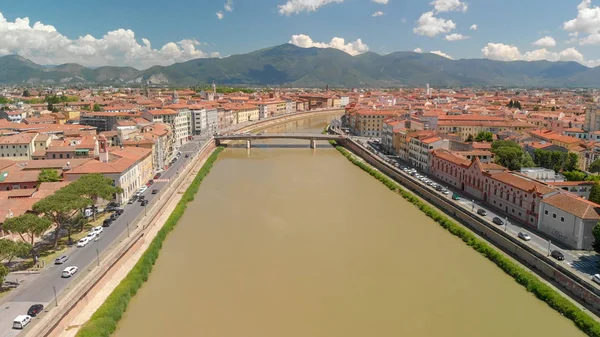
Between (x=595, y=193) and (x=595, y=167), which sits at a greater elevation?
(x=595, y=167)

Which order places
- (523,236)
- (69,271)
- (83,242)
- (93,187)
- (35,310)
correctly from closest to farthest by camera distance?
(35,310) < (69,271) < (83,242) < (523,236) < (93,187)

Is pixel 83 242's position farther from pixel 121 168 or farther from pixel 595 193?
pixel 595 193

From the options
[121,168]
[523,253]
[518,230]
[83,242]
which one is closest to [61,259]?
[83,242]

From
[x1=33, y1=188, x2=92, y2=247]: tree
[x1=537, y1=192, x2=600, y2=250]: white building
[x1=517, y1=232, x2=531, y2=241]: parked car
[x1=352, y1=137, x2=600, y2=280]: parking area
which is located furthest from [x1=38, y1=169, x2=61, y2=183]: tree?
[x1=537, y1=192, x2=600, y2=250]: white building

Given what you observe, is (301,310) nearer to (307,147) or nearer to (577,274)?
(577,274)

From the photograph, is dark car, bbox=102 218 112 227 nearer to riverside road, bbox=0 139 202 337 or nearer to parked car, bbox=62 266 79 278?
riverside road, bbox=0 139 202 337

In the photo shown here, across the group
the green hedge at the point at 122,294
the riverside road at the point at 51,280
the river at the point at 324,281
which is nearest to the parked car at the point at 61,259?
the riverside road at the point at 51,280
